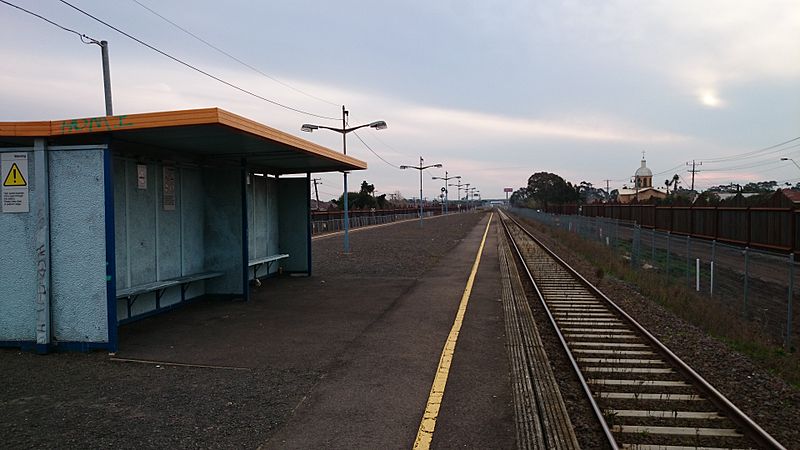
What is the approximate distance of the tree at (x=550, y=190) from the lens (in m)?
104

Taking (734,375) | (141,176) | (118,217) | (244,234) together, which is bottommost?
(734,375)

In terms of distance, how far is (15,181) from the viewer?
7.14 m

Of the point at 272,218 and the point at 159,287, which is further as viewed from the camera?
the point at 272,218

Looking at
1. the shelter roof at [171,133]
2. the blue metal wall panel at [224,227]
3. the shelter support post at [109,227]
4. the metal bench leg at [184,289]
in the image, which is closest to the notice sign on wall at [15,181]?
the shelter roof at [171,133]

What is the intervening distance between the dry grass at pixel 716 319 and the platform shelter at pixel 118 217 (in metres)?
7.87

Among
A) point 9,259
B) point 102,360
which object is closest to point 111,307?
point 102,360

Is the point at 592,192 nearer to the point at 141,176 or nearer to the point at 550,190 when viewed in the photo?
the point at 550,190

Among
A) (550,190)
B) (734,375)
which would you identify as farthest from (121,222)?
(550,190)

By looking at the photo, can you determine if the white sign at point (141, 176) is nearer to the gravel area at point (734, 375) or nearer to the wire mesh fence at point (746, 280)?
the gravel area at point (734, 375)

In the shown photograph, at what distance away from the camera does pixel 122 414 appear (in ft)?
17.0

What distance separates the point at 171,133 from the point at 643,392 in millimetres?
6965

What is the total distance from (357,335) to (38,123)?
5114 mm

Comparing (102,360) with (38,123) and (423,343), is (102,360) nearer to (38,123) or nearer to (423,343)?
(38,123)

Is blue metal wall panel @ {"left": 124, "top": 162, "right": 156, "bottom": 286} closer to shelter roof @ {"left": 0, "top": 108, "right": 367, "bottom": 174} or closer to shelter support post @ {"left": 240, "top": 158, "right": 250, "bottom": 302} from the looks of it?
shelter roof @ {"left": 0, "top": 108, "right": 367, "bottom": 174}
